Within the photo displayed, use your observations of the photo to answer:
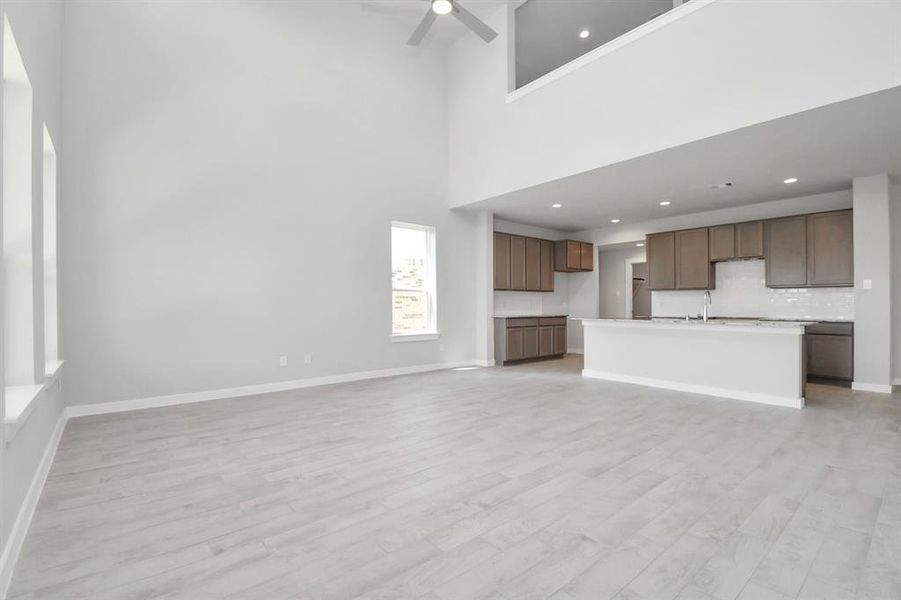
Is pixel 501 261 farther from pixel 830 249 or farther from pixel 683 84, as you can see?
pixel 830 249

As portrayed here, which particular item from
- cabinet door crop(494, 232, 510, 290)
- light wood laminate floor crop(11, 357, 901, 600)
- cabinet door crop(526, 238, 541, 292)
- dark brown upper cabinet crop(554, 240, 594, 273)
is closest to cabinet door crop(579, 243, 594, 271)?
dark brown upper cabinet crop(554, 240, 594, 273)

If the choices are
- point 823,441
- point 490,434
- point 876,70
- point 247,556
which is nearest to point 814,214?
point 876,70

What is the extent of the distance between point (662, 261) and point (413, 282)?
4444 millimetres

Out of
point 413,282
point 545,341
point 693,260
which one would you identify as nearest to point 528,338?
point 545,341

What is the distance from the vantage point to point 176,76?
15.6ft

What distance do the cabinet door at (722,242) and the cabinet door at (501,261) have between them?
3347 millimetres

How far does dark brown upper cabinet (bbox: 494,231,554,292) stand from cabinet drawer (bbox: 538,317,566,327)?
2.21ft

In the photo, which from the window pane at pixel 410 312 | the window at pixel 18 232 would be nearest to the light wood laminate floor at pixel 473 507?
the window at pixel 18 232

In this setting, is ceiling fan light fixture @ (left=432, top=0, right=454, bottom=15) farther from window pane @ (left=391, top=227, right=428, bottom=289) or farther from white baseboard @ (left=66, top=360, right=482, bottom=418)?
white baseboard @ (left=66, top=360, right=482, bottom=418)

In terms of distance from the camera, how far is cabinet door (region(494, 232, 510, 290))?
26.1ft

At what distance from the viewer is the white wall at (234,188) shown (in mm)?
4301

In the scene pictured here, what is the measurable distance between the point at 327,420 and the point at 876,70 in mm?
5247

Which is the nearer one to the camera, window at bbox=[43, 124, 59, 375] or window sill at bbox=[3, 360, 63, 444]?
window sill at bbox=[3, 360, 63, 444]

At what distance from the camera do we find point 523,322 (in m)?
7.85
